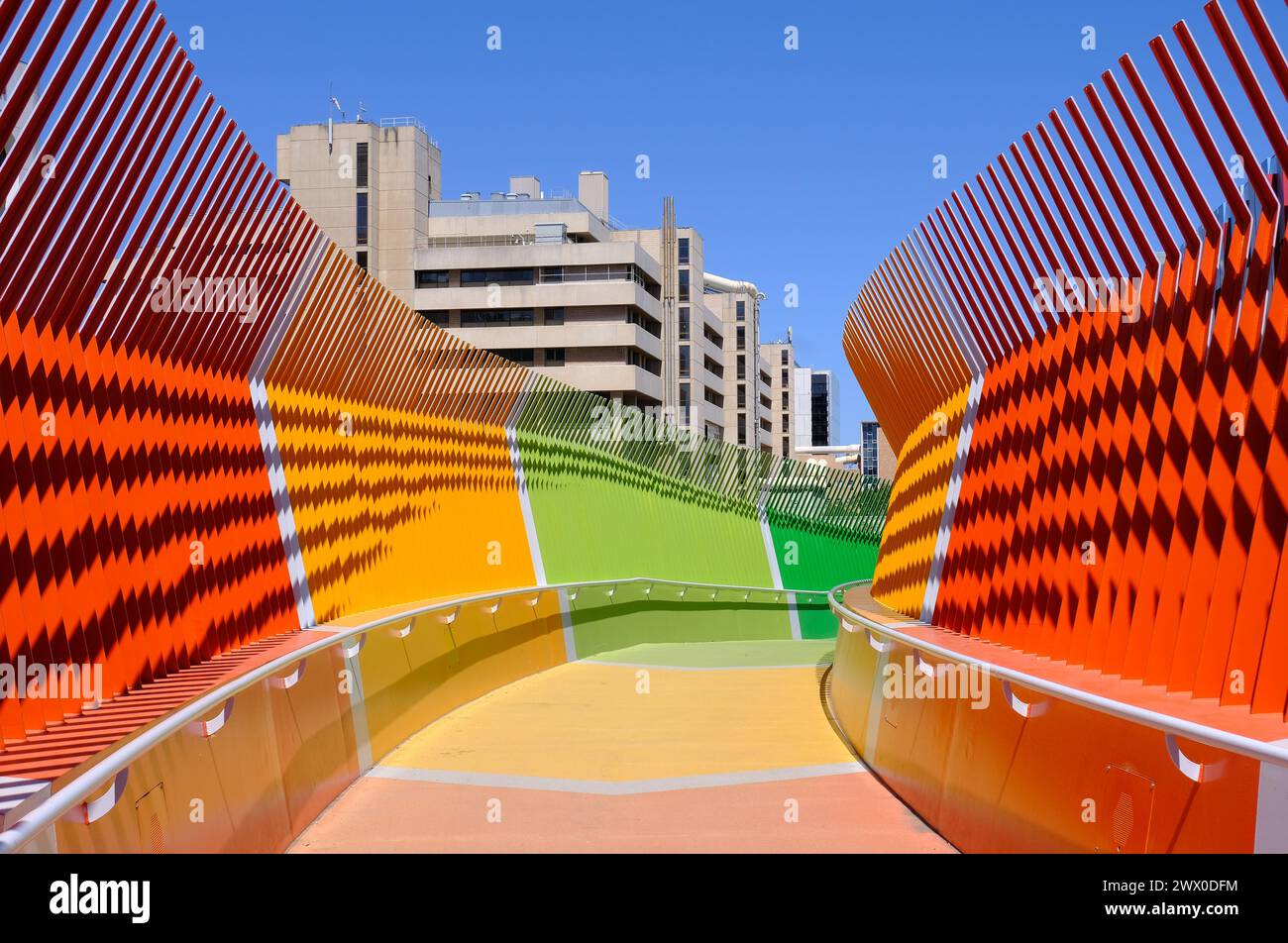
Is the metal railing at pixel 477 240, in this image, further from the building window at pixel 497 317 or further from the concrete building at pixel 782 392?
the concrete building at pixel 782 392

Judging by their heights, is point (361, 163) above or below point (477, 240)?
above

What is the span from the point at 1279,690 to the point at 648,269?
7867 centimetres

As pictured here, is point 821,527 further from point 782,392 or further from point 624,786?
point 782,392

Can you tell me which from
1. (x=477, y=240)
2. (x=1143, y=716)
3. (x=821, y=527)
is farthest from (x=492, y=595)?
(x=477, y=240)

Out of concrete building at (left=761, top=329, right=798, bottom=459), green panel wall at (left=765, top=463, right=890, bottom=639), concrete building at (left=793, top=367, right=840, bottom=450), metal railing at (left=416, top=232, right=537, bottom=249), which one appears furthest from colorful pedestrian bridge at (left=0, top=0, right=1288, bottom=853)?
concrete building at (left=793, top=367, right=840, bottom=450)

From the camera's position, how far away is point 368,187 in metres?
80.2

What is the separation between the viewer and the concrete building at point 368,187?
3155 inches

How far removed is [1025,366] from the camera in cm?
938

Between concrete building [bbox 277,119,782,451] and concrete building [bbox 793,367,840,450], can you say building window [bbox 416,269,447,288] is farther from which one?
concrete building [bbox 793,367,840,450]

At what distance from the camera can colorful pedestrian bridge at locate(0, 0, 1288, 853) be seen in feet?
17.4

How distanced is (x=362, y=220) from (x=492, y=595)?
6987cm

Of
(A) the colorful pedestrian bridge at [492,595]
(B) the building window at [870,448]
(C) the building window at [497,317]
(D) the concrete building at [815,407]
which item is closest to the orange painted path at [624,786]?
(A) the colorful pedestrian bridge at [492,595]
